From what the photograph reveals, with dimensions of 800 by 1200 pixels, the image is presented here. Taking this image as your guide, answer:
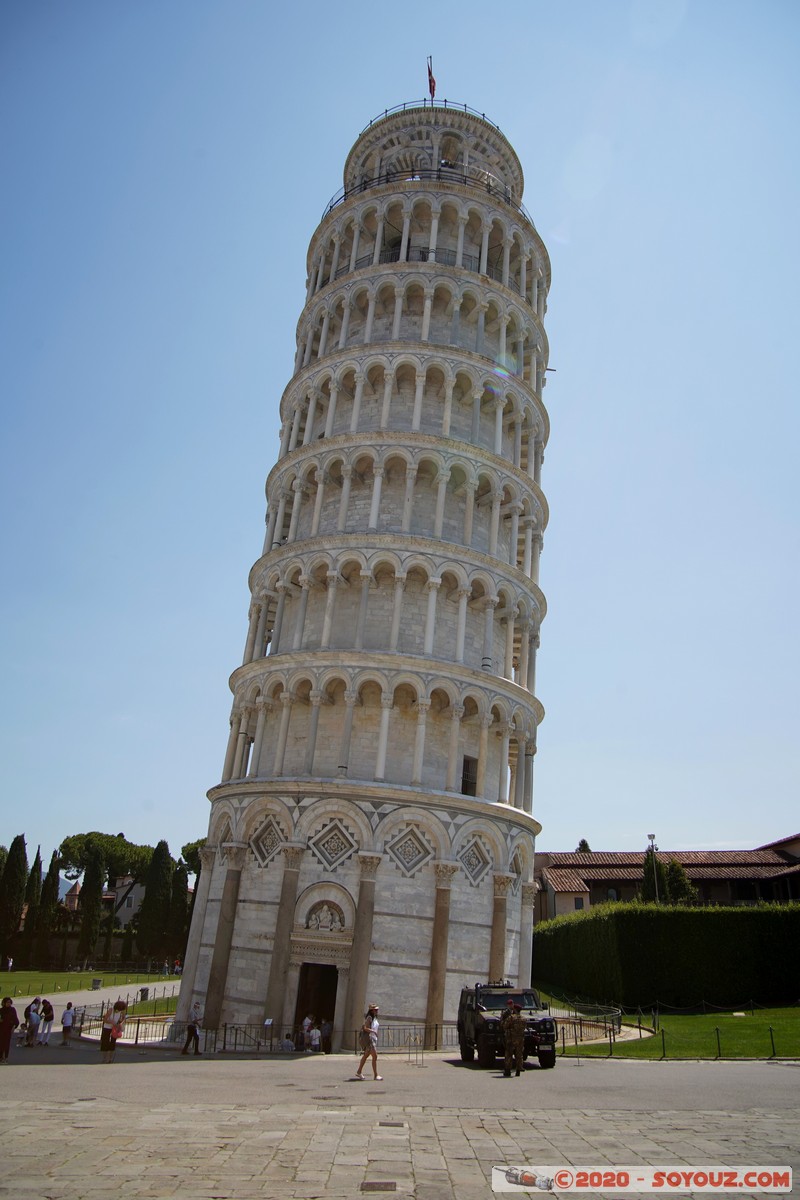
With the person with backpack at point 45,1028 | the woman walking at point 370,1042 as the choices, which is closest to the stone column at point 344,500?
the woman walking at point 370,1042

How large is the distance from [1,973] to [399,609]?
5711cm

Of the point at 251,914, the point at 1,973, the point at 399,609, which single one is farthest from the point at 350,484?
the point at 1,973

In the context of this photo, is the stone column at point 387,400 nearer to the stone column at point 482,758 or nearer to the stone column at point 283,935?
the stone column at point 482,758

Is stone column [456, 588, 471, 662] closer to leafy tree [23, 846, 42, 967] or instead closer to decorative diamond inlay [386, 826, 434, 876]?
decorative diamond inlay [386, 826, 434, 876]

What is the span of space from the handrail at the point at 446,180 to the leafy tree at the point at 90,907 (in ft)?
204

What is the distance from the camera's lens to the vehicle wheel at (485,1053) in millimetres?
21219

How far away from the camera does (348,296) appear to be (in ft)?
127

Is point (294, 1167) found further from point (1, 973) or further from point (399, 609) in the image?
point (1, 973)

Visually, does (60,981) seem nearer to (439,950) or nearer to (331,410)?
(439,950)

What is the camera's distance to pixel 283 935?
27.8 m

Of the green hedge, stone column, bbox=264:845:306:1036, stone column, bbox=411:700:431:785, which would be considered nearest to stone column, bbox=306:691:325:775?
stone column, bbox=264:845:306:1036

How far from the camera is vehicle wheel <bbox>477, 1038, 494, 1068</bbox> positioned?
2122 centimetres

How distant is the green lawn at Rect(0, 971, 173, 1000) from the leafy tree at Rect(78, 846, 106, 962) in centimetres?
473

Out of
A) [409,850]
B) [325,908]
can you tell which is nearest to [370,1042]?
[325,908]
